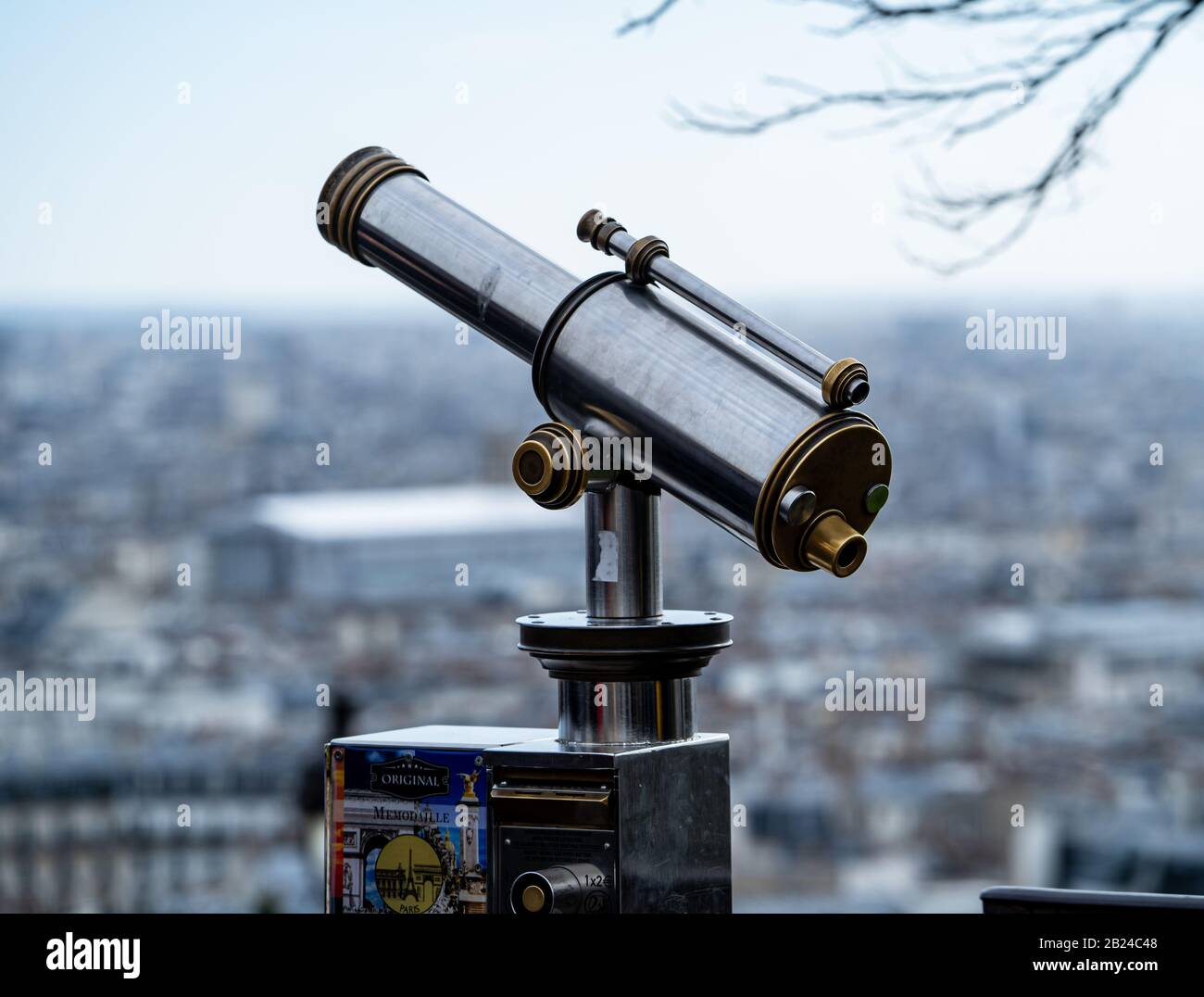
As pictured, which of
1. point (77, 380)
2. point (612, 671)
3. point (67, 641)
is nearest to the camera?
point (612, 671)

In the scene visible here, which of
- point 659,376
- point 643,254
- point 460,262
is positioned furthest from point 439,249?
point 659,376

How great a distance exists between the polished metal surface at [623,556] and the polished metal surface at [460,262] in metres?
0.26

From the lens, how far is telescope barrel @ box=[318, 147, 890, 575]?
174cm

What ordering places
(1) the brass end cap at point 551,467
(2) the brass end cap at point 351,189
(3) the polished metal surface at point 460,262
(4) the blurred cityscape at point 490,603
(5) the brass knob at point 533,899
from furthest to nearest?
(4) the blurred cityscape at point 490,603, (2) the brass end cap at point 351,189, (3) the polished metal surface at point 460,262, (1) the brass end cap at point 551,467, (5) the brass knob at point 533,899

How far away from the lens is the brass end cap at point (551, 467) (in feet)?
5.91

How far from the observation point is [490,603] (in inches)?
133

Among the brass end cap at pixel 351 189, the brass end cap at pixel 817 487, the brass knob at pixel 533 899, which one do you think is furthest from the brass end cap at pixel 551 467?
the brass end cap at pixel 351 189

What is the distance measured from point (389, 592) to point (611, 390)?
88.0 inches

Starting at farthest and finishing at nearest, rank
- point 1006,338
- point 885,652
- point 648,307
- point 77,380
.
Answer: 1. point 77,380
2. point 885,652
3. point 1006,338
4. point 648,307

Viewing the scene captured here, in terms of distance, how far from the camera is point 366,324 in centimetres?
452

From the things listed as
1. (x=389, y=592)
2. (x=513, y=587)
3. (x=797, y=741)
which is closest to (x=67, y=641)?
(x=389, y=592)

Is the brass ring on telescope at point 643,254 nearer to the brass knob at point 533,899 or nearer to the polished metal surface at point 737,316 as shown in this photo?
the polished metal surface at point 737,316

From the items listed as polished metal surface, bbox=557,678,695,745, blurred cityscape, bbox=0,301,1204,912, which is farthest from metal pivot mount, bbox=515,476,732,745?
blurred cityscape, bbox=0,301,1204,912
